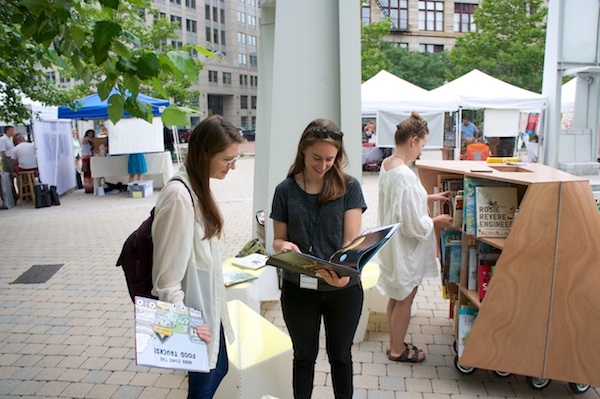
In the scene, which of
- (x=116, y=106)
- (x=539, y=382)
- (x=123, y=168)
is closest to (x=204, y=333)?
(x=116, y=106)

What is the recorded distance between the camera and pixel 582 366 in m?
3.13

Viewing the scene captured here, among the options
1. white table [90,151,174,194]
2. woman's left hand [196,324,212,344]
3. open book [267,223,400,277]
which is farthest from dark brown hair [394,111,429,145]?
white table [90,151,174,194]

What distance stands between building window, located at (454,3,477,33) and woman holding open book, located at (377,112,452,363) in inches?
2205

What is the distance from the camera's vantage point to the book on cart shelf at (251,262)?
4.77 m

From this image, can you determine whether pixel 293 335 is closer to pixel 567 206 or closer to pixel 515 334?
pixel 515 334

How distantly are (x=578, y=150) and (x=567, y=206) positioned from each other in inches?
415

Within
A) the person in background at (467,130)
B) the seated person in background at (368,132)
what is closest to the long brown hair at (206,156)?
the person in background at (467,130)

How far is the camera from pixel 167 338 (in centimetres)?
192

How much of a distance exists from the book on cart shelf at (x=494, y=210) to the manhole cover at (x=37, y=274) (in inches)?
224

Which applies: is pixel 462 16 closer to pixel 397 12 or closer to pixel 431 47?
pixel 431 47

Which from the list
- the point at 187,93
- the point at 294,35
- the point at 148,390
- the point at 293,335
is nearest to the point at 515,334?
the point at 293,335

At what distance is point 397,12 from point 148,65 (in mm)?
54868

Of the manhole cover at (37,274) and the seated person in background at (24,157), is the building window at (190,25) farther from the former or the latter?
the manhole cover at (37,274)

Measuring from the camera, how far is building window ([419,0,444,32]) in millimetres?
53812
